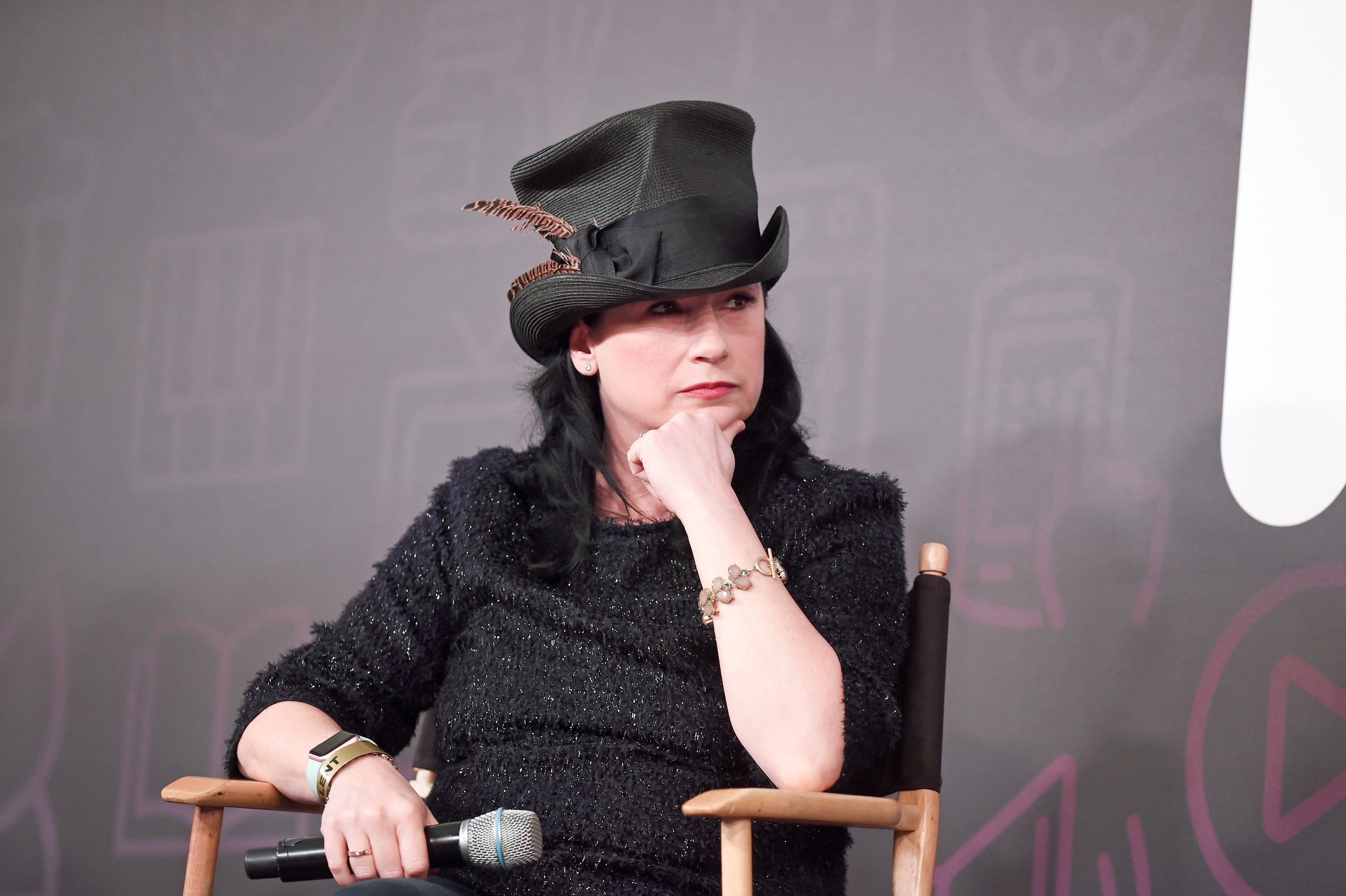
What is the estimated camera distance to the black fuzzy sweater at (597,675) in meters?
1.29

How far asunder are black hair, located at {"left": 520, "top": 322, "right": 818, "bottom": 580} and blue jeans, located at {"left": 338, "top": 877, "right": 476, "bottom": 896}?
15.5 inches

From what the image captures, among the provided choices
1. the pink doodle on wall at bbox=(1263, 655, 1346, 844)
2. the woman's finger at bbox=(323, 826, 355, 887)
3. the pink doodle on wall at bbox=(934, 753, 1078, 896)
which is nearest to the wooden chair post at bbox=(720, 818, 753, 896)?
the woman's finger at bbox=(323, 826, 355, 887)

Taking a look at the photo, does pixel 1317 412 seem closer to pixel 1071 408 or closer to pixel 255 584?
pixel 1071 408

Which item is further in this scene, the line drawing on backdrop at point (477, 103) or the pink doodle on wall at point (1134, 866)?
the line drawing on backdrop at point (477, 103)

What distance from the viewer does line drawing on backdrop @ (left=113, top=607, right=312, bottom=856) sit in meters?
2.50

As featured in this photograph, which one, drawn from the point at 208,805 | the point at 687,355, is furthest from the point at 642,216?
the point at 208,805

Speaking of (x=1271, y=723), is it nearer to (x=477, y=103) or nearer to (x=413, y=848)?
(x=413, y=848)

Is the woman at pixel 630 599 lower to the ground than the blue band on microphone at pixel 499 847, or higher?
higher

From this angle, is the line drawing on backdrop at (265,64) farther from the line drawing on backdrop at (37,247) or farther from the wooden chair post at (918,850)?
the wooden chair post at (918,850)

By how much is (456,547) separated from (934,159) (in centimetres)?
116

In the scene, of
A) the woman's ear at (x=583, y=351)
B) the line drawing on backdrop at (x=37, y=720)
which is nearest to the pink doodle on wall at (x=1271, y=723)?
the woman's ear at (x=583, y=351)

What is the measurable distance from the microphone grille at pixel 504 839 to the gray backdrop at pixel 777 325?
1.02 meters

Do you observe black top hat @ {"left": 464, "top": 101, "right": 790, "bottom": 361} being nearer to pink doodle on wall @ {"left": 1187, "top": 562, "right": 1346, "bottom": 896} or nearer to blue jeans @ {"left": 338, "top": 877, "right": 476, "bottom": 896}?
blue jeans @ {"left": 338, "top": 877, "right": 476, "bottom": 896}

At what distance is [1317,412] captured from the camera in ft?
5.82
